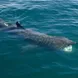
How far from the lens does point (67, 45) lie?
45.8 ft

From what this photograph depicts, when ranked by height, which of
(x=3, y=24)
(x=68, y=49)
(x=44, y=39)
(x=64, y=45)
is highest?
(x=3, y=24)

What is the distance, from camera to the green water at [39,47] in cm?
1220

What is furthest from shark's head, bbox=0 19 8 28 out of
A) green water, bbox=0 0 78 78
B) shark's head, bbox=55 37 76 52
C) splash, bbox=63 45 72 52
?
splash, bbox=63 45 72 52

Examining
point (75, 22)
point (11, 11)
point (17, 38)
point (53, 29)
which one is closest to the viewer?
point (17, 38)

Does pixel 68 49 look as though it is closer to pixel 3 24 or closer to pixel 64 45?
pixel 64 45

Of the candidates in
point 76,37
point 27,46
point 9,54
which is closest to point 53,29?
point 76,37

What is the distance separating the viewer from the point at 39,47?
47.1ft

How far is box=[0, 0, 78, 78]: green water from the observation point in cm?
1220

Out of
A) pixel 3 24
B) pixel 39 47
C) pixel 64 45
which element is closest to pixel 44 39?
pixel 39 47

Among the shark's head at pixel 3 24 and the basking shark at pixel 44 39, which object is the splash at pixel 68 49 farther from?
the shark's head at pixel 3 24

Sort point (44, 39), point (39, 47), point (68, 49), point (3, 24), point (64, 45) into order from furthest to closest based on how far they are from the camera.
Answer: point (3, 24) → point (44, 39) → point (39, 47) → point (68, 49) → point (64, 45)

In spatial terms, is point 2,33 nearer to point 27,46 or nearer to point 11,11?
point 27,46

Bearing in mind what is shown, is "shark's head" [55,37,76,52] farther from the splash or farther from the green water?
the green water

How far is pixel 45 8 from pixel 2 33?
692 cm
